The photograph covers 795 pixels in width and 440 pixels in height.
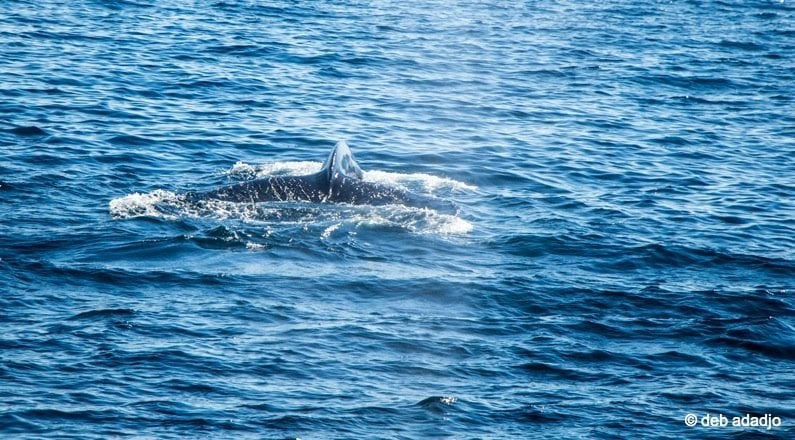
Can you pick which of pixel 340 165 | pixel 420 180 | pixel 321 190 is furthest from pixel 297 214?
pixel 420 180

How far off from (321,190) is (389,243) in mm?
2188

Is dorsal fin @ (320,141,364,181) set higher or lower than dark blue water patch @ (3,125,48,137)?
higher

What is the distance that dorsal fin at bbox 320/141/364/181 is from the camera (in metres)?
23.4

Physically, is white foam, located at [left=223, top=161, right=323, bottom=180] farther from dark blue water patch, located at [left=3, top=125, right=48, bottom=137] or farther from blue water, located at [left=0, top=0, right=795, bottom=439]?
dark blue water patch, located at [left=3, top=125, right=48, bottom=137]

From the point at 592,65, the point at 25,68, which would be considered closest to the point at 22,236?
the point at 25,68

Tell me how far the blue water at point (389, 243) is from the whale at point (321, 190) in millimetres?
466

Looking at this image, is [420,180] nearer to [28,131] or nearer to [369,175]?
[369,175]

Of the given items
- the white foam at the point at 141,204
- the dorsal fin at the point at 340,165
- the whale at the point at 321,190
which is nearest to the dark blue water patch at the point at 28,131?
the white foam at the point at 141,204

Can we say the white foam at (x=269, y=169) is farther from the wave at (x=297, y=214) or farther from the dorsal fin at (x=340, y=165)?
the wave at (x=297, y=214)

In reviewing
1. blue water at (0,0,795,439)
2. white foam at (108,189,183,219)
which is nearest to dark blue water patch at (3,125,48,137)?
blue water at (0,0,795,439)

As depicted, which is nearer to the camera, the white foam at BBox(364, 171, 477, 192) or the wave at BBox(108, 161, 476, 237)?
the wave at BBox(108, 161, 476, 237)

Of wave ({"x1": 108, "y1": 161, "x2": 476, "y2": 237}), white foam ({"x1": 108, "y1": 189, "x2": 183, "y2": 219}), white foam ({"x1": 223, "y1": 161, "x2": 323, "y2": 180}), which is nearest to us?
wave ({"x1": 108, "y1": 161, "x2": 476, "y2": 237})

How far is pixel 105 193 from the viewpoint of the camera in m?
24.0

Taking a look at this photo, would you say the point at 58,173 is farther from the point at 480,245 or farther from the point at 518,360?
the point at 518,360
